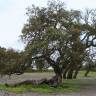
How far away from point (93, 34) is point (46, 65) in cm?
564

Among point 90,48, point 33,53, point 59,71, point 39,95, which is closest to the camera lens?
point 39,95

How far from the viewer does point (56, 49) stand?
3747 cm

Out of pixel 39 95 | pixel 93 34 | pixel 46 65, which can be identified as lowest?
Answer: pixel 39 95

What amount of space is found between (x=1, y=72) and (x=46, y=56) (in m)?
4.33

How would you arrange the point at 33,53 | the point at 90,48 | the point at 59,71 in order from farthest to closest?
the point at 90,48 < the point at 59,71 < the point at 33,53

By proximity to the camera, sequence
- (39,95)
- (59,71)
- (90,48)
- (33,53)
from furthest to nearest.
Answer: (90,48) → (59,71) → (33,53) → (39,95)

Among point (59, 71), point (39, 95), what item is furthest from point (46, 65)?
point (39, 95)

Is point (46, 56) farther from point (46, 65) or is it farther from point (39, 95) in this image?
point (39, 95)

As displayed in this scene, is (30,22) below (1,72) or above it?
above

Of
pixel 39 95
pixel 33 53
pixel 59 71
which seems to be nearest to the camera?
pixel 39 95

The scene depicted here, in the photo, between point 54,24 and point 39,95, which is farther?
point 54,24

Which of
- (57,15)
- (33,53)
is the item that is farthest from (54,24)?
(33,53)

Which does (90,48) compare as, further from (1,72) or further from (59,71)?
(1,72)

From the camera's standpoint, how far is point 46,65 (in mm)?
40031
